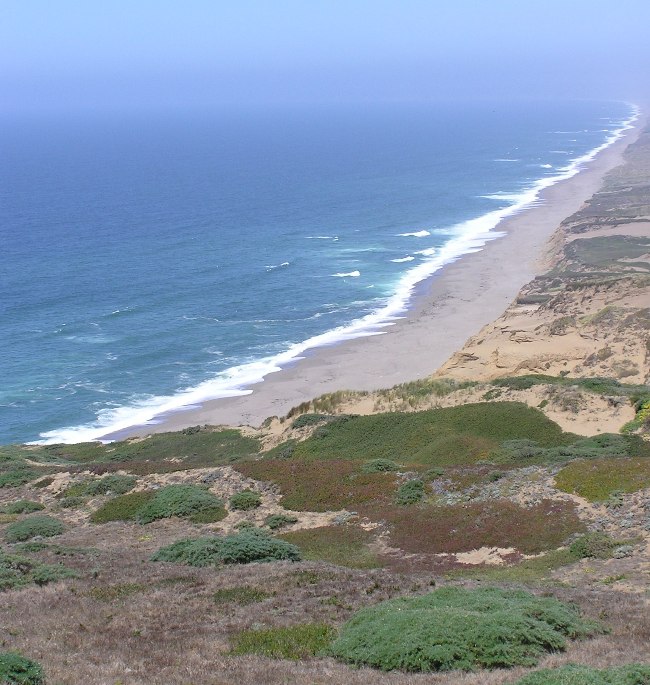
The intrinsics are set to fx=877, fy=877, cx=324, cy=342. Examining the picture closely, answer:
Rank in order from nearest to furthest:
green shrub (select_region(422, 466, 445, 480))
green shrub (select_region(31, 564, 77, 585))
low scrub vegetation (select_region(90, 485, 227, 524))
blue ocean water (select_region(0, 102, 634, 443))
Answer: green shrub (select_region(31, 564, 77, 585)), green shrub (select_region(422, 466, 445, 480)), low scrub vegetation (select_region(90, 485, 227, 524)), blue ocean water (select_region(0, 102, 634, 443))

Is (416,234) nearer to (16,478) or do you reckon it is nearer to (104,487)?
(16,478)

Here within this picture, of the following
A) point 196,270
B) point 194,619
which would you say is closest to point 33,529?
point 194,619

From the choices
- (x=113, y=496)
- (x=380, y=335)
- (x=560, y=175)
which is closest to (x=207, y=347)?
(x=380, y=335)

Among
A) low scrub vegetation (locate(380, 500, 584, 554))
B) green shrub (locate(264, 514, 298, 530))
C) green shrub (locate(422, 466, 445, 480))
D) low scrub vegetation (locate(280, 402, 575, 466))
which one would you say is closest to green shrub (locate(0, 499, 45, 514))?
green shrub (locate(264, 514, 298, 530))

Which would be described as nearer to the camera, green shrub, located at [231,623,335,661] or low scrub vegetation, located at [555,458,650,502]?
green shrub, located at [231,623,335,661]

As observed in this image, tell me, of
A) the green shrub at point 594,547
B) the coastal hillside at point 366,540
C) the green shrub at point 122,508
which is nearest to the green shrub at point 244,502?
the coastal hillside at point 366,540

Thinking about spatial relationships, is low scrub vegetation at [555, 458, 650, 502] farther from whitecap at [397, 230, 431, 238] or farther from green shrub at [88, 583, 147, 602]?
whitecap at [397, 230, 431, 238]

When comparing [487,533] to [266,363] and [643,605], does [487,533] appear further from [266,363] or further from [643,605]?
[266,363]
